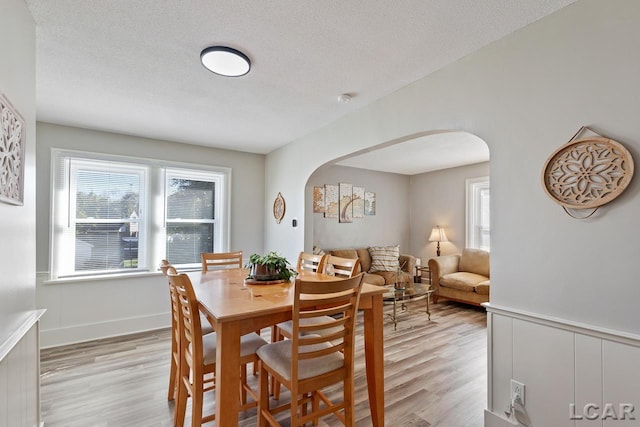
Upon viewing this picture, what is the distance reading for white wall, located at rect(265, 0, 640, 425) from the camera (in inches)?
53.2

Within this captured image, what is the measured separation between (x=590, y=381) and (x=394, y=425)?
112cm

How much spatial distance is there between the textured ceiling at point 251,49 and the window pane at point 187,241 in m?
1.58

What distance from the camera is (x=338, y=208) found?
17.4 ft

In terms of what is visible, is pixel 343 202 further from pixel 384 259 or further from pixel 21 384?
pixel 21 384

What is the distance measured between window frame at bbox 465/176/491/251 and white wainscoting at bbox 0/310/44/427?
222 inches

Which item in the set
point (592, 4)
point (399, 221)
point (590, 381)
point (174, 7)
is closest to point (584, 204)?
point (590, 381)

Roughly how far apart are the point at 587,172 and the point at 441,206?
14.6ft

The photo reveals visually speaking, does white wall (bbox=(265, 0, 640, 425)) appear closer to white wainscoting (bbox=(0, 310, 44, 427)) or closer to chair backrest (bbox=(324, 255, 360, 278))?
chair backrest (bbox=(324, 255, 360, 278))

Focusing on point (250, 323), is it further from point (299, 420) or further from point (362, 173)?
point (362, 173)

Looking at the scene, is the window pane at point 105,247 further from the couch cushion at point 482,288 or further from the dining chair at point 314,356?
the couch cushion at point 482,288

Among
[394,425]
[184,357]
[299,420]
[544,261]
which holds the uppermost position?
[544,261]

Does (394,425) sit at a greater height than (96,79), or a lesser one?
lesser

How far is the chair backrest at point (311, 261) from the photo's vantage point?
2.65 meters

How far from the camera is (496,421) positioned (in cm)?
176
